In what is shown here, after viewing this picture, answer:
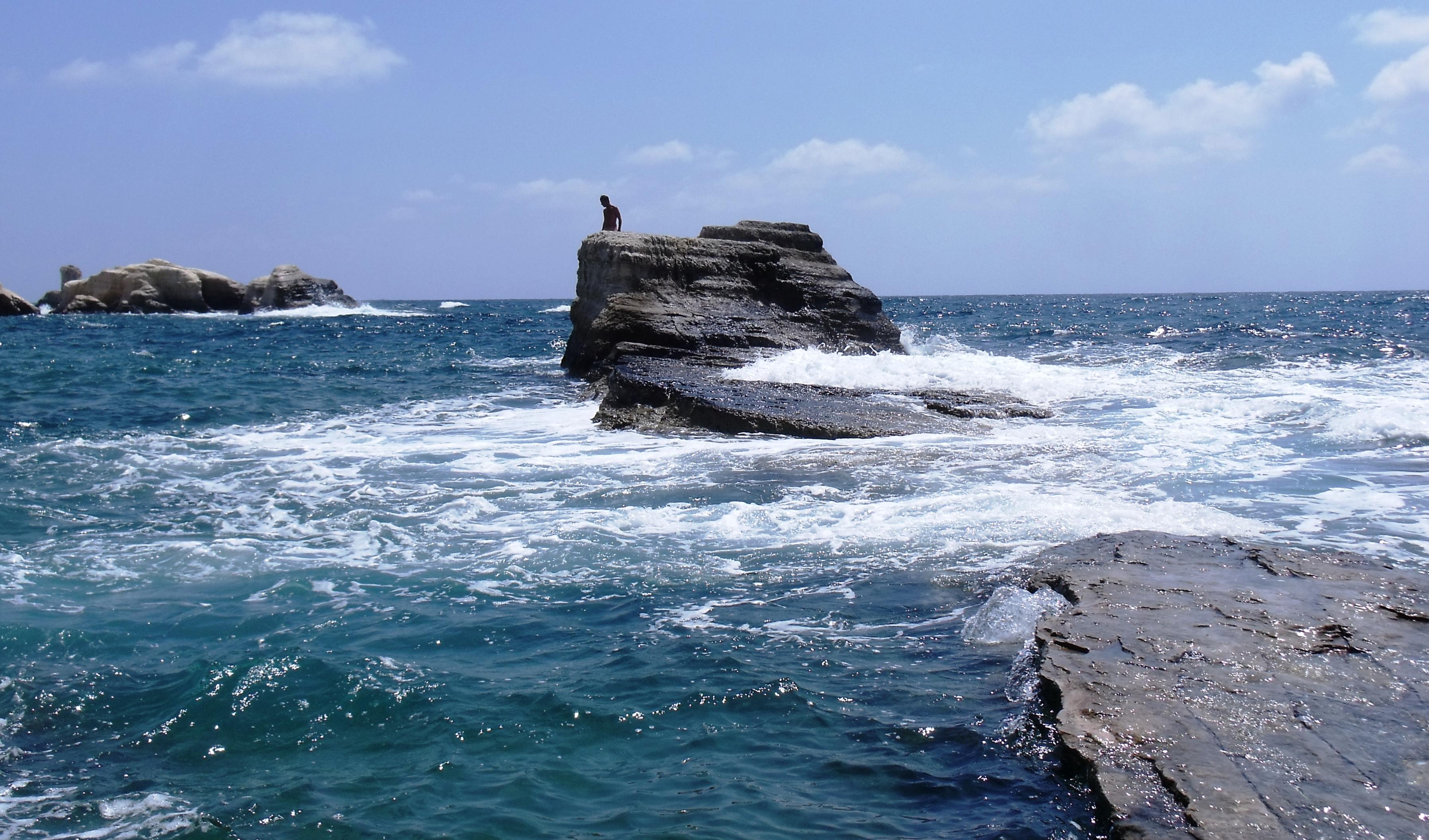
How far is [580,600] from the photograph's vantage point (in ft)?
17.3

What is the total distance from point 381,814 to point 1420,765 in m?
3.16

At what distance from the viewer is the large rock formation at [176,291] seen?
5119cm

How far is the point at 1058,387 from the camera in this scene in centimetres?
1403

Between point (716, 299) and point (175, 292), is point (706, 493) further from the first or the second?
point (175, 292)

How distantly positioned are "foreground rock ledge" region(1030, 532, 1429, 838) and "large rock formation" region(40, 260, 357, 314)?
5410 centimetres

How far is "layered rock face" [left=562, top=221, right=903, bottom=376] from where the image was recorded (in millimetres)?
14727

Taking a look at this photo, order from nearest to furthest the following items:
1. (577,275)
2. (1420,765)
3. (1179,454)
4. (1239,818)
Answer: (1239,818) < (1420,765) < (1179,454) < (577,275)

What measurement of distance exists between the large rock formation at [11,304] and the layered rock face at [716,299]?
44.8 metres

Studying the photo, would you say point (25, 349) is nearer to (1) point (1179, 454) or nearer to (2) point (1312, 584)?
(1) point (1179, 454)

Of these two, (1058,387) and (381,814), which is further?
(1058,387)

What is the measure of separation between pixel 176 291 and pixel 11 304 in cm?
729

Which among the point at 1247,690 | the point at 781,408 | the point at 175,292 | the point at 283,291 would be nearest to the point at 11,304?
the point at 175,292

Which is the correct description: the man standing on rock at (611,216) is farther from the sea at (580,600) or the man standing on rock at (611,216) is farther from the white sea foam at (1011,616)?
the white sea foam at (1011,616)

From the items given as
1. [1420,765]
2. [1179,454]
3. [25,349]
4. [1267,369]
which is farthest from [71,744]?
[25,349]
